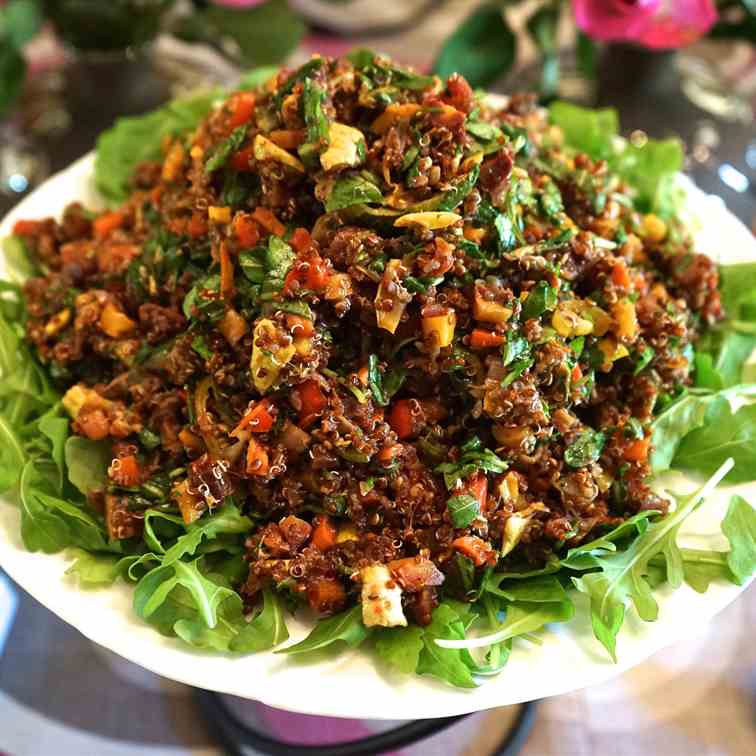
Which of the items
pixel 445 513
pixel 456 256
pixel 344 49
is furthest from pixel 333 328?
pixel 344 49

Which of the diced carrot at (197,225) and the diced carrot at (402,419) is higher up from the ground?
the diced carrot at (197,225)

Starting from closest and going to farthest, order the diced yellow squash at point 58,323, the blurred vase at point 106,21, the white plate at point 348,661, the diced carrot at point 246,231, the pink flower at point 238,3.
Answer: the white plate at point 348,661 → the diced carrot at point 246,231 → the diced yellow squash at point 58,323 → the pink flower at point 238,3 → the blurred vase at point 106,21

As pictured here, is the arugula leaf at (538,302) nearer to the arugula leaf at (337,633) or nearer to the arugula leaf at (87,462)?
the arugula leaf at (337,633)

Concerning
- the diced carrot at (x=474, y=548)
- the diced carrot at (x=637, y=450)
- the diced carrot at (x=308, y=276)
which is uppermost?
the diced carrot at (x=308, y=276)

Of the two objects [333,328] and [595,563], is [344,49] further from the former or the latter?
[595,563]

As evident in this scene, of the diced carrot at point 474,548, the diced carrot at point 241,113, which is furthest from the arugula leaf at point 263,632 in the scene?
the diced carrot at point 241,113

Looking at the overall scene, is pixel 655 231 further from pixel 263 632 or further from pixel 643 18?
pixel 263 632

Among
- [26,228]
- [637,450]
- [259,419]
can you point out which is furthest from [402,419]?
[26,228]
